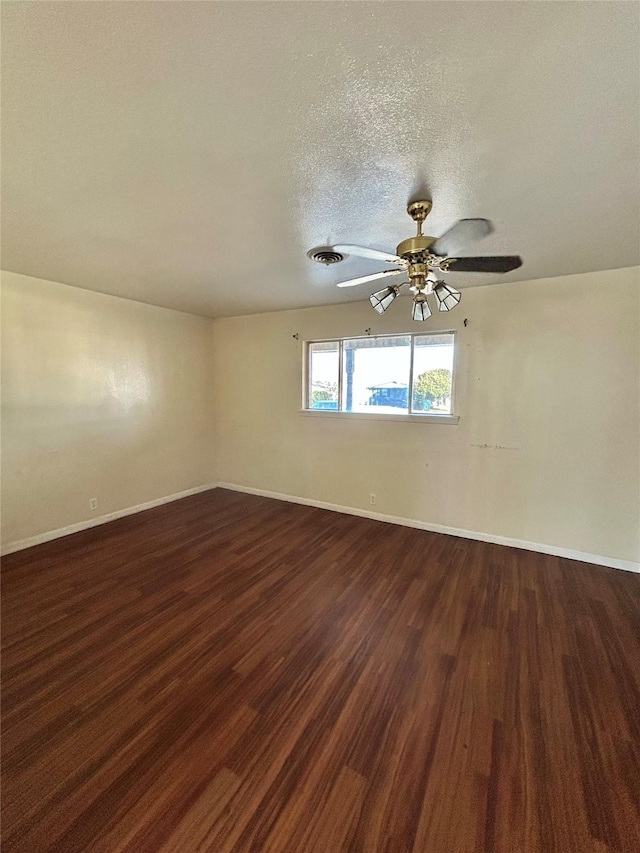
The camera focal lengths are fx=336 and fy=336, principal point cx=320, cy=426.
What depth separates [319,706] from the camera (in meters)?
1.63

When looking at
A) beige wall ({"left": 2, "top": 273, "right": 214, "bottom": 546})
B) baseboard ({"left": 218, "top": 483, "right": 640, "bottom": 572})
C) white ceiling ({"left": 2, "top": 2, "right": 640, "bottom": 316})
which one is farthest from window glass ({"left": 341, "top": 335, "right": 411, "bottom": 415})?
beige wall ({"left": 2, "top": 273, "right": 214, "bottom": 546})

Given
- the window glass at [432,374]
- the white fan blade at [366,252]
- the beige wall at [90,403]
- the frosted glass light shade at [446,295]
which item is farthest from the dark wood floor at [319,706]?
the white fan blade at [366,252]

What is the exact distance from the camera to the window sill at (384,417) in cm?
358

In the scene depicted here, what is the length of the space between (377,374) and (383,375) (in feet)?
0.25

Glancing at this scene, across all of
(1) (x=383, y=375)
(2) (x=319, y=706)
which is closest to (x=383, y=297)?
(1) (x=383, y=375)

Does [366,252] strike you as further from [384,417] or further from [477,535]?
[477,535]

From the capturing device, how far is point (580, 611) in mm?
2393

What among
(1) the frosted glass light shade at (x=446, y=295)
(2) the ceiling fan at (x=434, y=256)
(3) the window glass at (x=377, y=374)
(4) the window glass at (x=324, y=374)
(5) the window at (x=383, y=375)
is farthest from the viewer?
(4) the window glass at (x=324, y=374)

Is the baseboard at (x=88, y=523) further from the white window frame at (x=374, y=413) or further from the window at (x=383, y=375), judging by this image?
the window at (x=383, y=375)

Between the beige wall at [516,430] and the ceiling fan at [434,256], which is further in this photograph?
the beige wall at [516,430]

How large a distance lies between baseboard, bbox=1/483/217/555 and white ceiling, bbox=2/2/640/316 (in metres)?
2.67

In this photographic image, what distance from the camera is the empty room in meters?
1.11

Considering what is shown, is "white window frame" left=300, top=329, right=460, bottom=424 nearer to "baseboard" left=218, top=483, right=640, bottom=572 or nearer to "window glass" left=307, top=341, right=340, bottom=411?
"window glass" left=307, top=341, right=340, bottom=411

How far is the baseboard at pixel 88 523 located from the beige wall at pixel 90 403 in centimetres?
5
